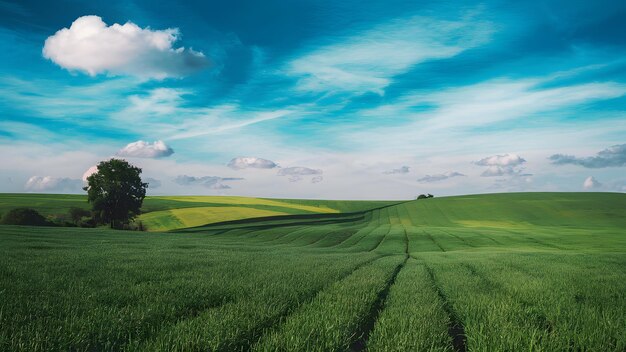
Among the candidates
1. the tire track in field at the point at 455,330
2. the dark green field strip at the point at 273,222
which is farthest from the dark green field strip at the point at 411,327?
the dark green field strip at the point at 273,222

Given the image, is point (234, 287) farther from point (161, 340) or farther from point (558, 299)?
point (558, 299)

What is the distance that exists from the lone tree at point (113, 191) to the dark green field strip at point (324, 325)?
65234 millimetres

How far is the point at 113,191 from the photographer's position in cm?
6612

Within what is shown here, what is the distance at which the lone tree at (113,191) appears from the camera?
65938 mm

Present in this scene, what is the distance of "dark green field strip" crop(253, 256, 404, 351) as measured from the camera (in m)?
5.39

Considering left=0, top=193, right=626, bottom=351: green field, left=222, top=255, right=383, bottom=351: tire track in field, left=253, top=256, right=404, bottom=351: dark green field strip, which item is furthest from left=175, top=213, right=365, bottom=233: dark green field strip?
left=222, top=255, right=383, bottom=351: tire track in field

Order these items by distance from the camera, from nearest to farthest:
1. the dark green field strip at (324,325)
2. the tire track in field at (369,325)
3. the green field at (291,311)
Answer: the dark green field strip at (324,325) → the green field at (291,311) → the tire track in field at (369,325)

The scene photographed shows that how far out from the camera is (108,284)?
963 centimetres

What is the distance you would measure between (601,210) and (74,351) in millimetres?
102834

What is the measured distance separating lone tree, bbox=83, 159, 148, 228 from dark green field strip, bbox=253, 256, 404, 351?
2568 inches

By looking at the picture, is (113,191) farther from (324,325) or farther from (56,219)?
(324,325)

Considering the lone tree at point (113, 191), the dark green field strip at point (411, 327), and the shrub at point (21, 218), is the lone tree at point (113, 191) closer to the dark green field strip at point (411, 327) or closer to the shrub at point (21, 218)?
the shrub at point (21, 218)

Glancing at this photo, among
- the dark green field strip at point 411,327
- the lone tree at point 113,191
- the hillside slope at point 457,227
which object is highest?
the lone tree at point 113,191

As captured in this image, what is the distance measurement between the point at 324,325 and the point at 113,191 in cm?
6809
